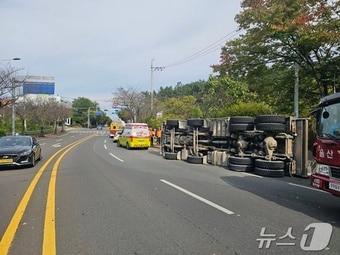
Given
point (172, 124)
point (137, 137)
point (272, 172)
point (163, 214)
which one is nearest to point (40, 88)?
point (137, 137)

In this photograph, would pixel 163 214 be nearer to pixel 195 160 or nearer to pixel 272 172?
pixel 272 172

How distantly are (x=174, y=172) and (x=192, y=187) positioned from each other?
4187 mm

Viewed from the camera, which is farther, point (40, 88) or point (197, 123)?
point (40, 88)

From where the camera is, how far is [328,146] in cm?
831

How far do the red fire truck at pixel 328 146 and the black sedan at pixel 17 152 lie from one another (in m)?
12.1

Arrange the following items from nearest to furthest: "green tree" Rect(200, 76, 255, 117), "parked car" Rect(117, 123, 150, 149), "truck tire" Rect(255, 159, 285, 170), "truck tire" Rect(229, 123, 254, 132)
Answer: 1. "truck tire" Rect(255, 159, 285, 170)
2. "truck tire" Rect(229, 123, 254, 132)
3. "parked car" Rect(117, 123, 150, 149)
4. "green tree" Rect(200, 76, 255, 117)

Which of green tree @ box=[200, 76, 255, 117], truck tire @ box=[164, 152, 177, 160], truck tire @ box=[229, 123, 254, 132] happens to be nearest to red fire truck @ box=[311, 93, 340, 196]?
truck tire @ box=[229, 123, 254, 132]

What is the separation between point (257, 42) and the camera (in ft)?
80.0

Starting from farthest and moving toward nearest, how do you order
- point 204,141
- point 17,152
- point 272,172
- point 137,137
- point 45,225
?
point 137,137, point 204,141, point 17,152, point 272,172, point 45,225

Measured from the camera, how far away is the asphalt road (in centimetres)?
614

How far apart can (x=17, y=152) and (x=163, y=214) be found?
1086 centimetres

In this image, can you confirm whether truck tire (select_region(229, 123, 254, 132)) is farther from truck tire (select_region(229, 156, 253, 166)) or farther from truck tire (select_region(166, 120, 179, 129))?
truck tire (select_region(166, 120, 179, 129))

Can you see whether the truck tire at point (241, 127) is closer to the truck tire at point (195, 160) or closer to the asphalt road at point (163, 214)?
the asphalt road at point (163, 214)

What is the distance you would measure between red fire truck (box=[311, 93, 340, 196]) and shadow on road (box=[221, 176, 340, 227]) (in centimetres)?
50
